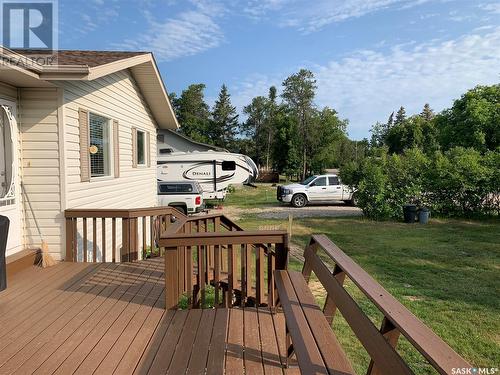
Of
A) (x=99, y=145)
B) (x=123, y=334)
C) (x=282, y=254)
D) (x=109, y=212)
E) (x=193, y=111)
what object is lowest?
(x=123, y=334)

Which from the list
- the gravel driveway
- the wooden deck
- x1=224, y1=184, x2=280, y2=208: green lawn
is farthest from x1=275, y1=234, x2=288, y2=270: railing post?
x1=224, y1=184, x2=280, y2=208: green lawn

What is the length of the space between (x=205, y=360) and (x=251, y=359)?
359 millimetres

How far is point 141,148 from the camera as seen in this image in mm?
10305

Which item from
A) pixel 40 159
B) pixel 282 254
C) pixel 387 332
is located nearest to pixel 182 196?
pixel 40 159

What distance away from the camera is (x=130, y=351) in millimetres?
3047

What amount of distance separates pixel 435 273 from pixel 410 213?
7.04 m

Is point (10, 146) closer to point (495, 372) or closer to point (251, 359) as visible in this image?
point (251, 359)

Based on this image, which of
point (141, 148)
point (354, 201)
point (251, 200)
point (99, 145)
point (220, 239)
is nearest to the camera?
point (220, 239)

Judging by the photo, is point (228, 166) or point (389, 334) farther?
point (228, 166)

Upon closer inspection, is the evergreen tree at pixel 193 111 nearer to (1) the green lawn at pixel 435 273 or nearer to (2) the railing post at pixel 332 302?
(1) the green lawn at pixel 435 273

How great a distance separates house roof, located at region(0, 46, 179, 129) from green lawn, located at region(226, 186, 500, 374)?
4714 mm

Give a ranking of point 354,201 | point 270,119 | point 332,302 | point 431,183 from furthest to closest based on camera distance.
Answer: point 270,119 → point 354,201 → point 431,183 → point 332,302

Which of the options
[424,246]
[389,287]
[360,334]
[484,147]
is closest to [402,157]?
[424,246]

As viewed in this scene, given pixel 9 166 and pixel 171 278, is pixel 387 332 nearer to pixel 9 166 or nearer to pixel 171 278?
pixel 171 278
